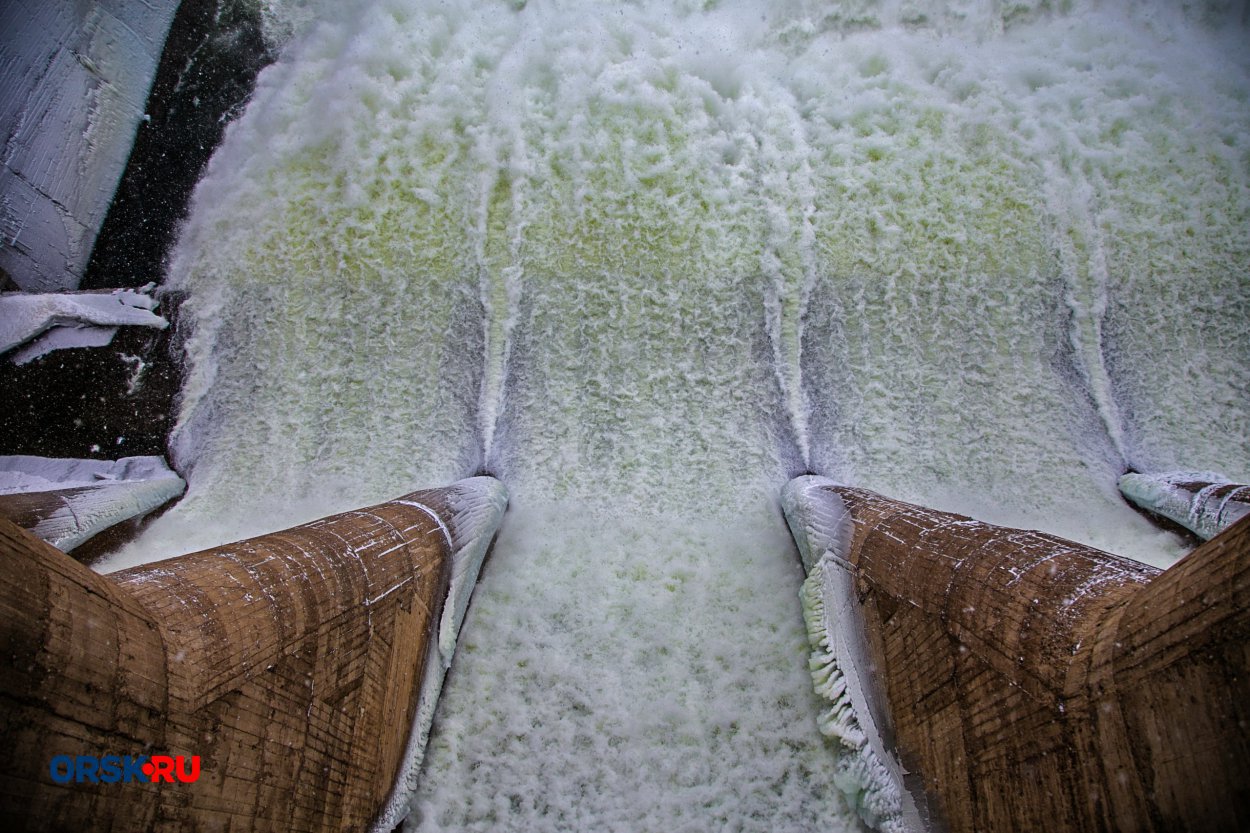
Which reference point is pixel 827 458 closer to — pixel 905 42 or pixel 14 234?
pixel 905 42

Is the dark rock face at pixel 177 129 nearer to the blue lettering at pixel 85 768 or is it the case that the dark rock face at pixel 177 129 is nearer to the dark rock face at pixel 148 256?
the dark rock face at pixel 148 256

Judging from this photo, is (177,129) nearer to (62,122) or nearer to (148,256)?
(62,122)

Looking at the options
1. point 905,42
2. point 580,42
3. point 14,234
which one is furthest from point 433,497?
point 905,42

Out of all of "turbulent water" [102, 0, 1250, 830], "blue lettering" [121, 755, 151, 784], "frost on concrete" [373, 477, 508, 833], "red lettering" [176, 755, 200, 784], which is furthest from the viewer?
"turbulent water" [102, 0, 1250, 830]

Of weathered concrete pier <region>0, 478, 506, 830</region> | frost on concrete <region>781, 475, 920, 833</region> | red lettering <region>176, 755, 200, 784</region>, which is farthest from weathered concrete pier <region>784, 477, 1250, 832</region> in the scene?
red lettering <region>176, 755, 200, 784</region>

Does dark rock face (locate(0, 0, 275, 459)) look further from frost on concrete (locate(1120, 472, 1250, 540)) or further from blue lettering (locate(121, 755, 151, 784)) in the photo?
frost on concrete (locate(1120, 472, 1250, 540))

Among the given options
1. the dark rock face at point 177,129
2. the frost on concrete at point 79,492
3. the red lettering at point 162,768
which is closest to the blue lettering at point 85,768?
the red lettering at point 162,768
